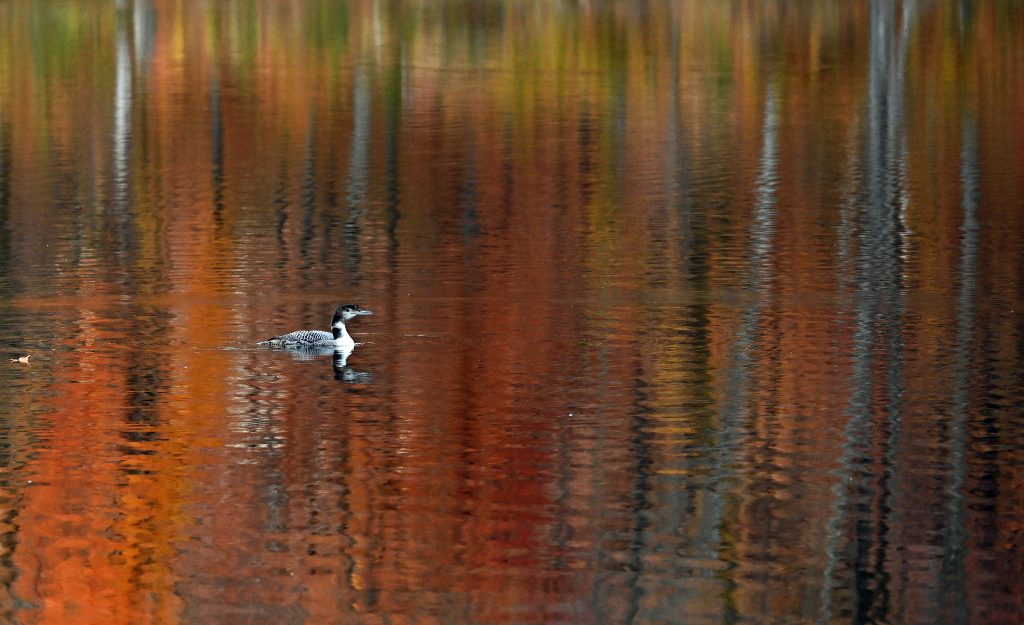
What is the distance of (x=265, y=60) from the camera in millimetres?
88875

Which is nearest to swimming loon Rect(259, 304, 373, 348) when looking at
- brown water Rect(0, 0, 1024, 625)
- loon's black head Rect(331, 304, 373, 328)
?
loon's black head Rect(331, 304, 373, 328)

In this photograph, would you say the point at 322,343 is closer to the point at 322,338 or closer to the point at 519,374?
the point at 322,338

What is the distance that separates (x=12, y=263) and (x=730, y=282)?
34.5ft

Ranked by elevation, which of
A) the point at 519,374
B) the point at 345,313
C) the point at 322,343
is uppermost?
the point at 345,313

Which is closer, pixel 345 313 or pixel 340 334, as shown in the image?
pixel 340 334

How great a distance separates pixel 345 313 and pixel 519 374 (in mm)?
2964

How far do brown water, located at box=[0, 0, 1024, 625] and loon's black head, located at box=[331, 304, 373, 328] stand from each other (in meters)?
0.38

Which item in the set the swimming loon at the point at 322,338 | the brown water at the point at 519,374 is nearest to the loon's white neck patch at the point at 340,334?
the swimming loon at the point at 322,338

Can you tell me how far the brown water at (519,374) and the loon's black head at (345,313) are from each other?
0.38m

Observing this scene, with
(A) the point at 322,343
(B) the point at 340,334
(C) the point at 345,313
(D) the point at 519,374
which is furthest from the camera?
(C) the point at 345,313

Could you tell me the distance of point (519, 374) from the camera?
23594 millimetres

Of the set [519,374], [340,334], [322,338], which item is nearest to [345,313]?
[340,334]

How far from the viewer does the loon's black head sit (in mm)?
25344

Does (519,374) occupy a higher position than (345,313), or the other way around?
(345,313)
